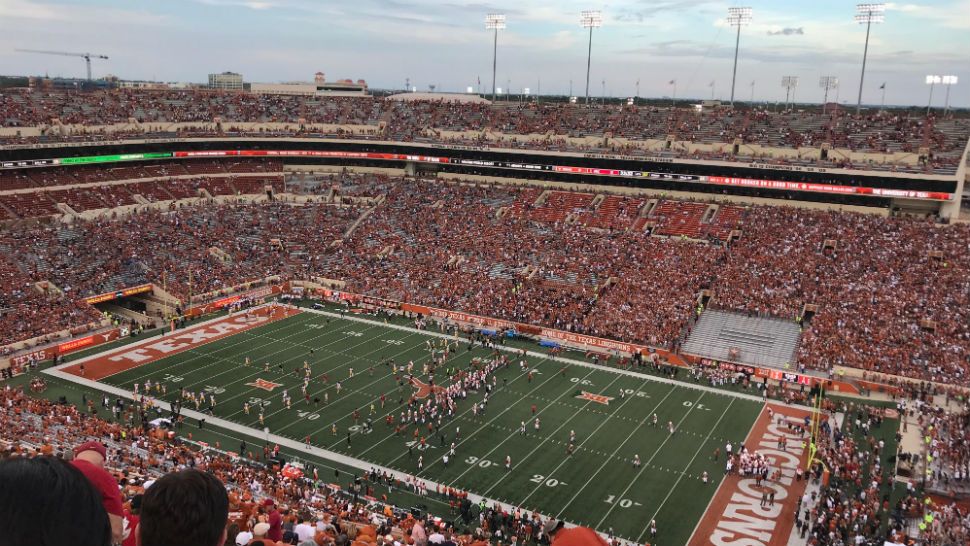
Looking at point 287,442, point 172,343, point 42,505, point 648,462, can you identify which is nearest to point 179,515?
point 42,505

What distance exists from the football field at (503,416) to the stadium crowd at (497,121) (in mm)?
26823

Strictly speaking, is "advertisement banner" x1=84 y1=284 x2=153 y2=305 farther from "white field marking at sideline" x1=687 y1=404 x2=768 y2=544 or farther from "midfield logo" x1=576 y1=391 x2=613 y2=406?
"white field marking at sideline" x1=687 y1=404 x2=768 y2=544

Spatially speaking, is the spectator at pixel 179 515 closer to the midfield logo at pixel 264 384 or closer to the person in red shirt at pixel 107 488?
the person in red shirt at pixel 107 488

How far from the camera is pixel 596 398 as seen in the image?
3256cm

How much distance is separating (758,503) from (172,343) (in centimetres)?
2916

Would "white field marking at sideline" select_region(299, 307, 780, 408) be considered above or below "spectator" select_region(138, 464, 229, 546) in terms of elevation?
below

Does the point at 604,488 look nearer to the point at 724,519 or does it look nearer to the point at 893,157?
the point at 724,519

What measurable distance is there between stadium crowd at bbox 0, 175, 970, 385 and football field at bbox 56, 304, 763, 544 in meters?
5.73

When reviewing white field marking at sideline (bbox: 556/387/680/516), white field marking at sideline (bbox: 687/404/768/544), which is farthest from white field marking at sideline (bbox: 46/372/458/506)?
white field marking at sideline (bbox: 687/404/768/544)

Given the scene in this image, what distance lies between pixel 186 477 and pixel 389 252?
50237mm

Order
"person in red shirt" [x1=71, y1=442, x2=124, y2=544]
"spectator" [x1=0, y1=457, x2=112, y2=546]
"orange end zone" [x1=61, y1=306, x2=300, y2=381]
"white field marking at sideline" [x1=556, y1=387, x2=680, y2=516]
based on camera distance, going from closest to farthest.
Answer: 1. "spectator" [x1=0, y1=457, x2=112, y2=546]
2. "person in red shirt" [x1=71, y1=442, x2=124, y2=544]
3. "white field marking at sideline" [x1=556, y1=387, x2=680, y2=516]
4. "orange end zone" [x1=61, y1=306, x2=300, y2=381]

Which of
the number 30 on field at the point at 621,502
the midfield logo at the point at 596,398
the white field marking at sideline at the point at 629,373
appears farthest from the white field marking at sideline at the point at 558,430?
the number 30 on field at the point at 621,502

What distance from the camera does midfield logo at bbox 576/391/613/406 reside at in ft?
105

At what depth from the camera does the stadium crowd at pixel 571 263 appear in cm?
3769
